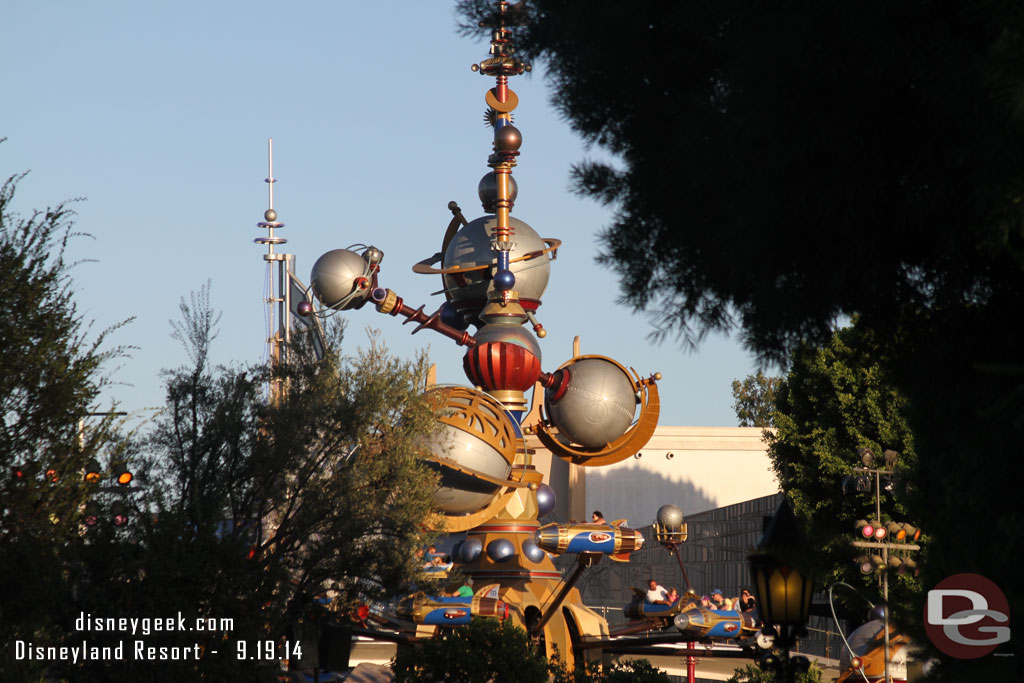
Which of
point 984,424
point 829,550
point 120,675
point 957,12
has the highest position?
→ point 957,12

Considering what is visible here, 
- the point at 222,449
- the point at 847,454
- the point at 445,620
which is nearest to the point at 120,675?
the point at 222,449

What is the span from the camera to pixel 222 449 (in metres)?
18.7

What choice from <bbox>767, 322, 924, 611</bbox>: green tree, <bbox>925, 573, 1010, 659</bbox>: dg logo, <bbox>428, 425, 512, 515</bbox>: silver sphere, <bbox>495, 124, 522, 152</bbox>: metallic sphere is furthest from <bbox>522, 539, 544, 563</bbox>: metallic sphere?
<bbox>925, 573, 1010, 659</bbox>: dg logo

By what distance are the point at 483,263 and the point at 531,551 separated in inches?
227

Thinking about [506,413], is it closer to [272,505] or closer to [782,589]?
[272,505]

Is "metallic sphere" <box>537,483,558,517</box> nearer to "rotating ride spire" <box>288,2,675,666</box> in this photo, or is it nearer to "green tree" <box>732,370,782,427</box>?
"rotating ride spire" <box>288,2,675,666</box>

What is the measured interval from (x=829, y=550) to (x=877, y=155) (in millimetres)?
2551

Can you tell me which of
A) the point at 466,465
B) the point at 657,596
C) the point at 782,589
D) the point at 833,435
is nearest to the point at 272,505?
the point at 466,465

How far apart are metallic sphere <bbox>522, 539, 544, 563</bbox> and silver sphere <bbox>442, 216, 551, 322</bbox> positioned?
4.85 meters

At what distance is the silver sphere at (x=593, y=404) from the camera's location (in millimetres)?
23875

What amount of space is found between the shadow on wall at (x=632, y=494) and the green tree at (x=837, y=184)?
44.6m

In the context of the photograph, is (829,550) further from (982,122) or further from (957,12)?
(957,12)

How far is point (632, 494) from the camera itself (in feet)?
171

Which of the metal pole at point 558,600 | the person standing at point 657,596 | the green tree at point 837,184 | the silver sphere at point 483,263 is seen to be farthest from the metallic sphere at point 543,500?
the green tree at point 837,184
